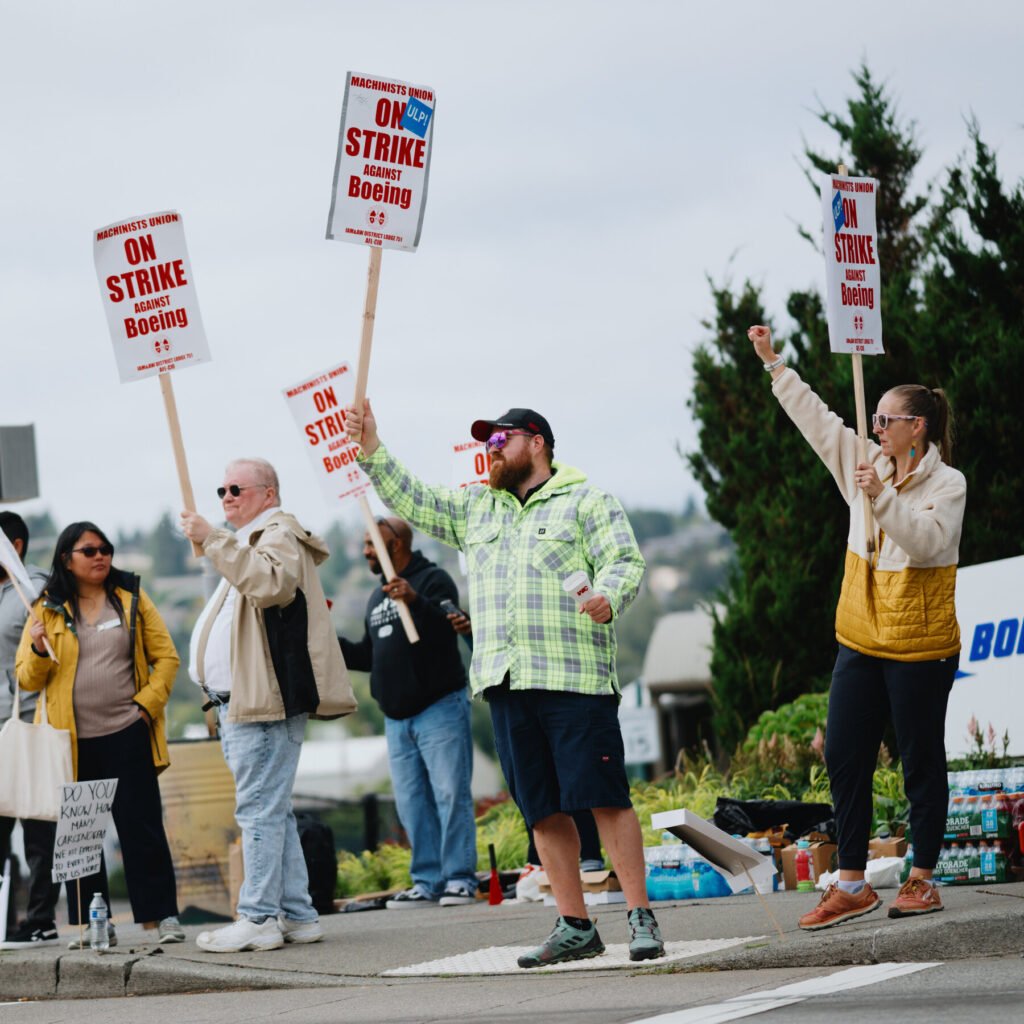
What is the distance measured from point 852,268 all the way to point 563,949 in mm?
2975

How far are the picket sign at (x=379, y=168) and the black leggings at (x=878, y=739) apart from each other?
237 cm

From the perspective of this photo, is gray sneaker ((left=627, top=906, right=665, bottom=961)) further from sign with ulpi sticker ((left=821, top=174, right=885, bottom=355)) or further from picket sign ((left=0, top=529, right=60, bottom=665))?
picket sign ((left=0, top=529, right=60, bottom=665))

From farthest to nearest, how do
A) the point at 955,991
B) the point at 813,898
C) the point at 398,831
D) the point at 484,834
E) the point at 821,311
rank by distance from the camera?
1. the point at 398,831
2. the point at 821,311
3. the point at 484,834
4. the point at 813,898
5. the point at 955,991

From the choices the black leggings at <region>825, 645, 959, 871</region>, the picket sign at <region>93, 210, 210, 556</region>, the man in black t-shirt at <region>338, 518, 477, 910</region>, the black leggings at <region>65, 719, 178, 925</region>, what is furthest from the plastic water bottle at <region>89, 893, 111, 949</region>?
the black leggings at <region>825, 645, 959, 871</region>

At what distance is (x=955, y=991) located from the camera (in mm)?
5980

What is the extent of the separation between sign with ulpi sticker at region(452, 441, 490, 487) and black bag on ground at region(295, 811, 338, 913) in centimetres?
236

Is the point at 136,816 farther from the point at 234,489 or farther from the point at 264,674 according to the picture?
the point at 234,489

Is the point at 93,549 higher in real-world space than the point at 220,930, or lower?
higher

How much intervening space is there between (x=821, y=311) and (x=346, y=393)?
19.6ft

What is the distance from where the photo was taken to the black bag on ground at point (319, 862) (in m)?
Answer: 11.9

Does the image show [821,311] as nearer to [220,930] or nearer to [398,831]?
[398,831]

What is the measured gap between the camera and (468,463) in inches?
453

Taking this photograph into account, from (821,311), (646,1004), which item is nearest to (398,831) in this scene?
(821,311)

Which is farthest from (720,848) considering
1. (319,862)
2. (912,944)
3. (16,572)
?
(319,862)
